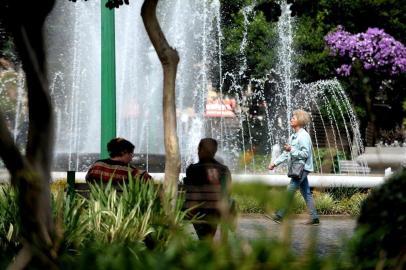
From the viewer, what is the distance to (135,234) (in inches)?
251

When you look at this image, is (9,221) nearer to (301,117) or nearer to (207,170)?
(207,170)

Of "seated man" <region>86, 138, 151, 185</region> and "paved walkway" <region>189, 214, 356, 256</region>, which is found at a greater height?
"seated man" <region>86, 138, 151, 185</region>

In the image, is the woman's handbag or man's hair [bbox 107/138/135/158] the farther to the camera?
the woman's handbag

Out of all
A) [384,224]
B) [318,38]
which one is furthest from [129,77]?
[384,224]

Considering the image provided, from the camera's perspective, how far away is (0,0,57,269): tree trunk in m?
3.50

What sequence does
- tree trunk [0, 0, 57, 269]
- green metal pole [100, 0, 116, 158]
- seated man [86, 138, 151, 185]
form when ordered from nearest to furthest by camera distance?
tree trunk [0, 0, 57, 269] < seated man [86, 138, 151, 185] < green metal pole [100, 0, 116, 158]

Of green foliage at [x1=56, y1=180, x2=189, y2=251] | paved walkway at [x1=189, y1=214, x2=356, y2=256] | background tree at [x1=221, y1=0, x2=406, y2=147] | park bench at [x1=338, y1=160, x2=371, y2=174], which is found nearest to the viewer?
paved walkway at [x1=189, y1=214, x2=356, y2=256]

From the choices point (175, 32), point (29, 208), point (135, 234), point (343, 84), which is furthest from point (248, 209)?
point (343, 84)

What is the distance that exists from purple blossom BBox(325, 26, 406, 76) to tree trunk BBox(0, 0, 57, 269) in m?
29.3

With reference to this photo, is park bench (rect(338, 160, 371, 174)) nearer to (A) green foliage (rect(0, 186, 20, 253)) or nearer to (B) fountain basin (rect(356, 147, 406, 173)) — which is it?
(B) fountain basin (rect(356, 147, 406, 173))

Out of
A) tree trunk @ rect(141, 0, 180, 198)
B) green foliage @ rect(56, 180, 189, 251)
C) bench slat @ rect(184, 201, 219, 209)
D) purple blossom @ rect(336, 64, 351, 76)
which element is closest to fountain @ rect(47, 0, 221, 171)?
purple blossom @ rect(336, 64, 351, 76)

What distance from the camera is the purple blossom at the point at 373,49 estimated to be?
3269 cm

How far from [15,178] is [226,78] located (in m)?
35.8

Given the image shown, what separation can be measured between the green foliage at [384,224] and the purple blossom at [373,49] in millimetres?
27860
